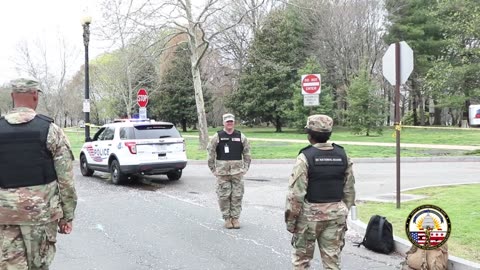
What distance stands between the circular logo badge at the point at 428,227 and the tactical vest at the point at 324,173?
34.1 inches

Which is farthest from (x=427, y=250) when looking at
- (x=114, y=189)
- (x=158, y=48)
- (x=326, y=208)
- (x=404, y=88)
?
(x=404, y=88)

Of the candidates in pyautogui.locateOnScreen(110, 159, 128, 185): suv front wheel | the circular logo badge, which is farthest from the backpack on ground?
pyautogui.locateOnScreen(110, 159, 128, 185): suv front wheel

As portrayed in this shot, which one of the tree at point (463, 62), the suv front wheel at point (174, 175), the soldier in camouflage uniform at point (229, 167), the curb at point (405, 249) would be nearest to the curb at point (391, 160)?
the suv front wheel at point (174, 175)

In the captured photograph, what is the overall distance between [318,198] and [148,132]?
9.40 metres

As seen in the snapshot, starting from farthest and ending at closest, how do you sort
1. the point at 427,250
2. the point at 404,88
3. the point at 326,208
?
the point at 404,88, the point at 427,250, the point at 326,208

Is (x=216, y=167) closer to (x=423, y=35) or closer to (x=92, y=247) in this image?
(x=92, y=247)

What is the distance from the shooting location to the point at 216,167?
→ 27.2 ft

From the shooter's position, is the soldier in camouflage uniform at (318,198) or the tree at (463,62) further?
the tree at (463,62)

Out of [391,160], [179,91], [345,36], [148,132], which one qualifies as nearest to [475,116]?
[148,132]

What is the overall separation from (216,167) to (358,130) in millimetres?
28393

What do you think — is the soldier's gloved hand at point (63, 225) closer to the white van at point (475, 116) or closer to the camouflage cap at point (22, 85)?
the camouflage cap at point (22, 85)

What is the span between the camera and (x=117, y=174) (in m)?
13.3

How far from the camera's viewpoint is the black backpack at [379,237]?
6.62 m

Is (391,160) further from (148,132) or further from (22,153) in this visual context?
(22,153)
